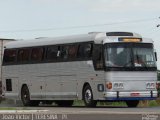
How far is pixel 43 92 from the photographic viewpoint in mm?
33969

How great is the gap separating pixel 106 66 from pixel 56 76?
167 inches

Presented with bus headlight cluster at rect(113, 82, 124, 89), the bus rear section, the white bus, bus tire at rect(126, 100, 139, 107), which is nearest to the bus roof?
the white bus

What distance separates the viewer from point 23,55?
34.9m

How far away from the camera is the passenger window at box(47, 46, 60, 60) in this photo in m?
32.6

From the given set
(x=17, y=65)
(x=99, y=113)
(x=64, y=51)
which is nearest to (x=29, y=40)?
(x=17, y=65)

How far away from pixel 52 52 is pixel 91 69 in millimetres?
3360

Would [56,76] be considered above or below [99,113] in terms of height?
above

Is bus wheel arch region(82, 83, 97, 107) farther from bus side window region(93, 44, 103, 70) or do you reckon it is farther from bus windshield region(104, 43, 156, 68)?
bus windshield region(104, 43, 156, 68)

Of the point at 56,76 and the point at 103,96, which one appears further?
the point at 56,76

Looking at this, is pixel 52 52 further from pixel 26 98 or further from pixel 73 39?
pixel 26 98

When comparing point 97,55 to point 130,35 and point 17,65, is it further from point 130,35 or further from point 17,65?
point 17,65

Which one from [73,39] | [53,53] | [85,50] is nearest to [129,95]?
[85,50]

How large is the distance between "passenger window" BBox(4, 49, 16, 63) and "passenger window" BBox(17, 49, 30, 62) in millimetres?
482

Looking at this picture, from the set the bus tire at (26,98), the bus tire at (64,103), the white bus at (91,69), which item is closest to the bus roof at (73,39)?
the white bus at (91,69)
